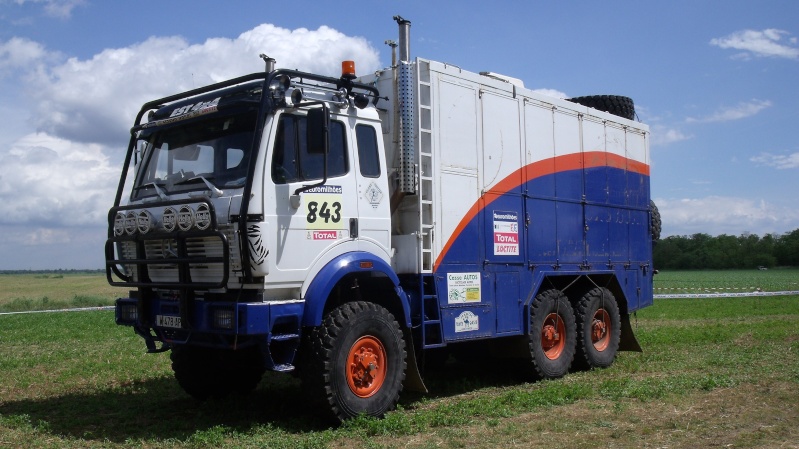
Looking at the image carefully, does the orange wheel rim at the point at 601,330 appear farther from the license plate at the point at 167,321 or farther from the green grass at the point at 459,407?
the license plate at the point at 167,321

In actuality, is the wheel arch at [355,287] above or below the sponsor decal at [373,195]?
below

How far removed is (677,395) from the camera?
9.10 m

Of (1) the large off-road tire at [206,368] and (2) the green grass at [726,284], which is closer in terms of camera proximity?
(1) the large off-road tire at [206,368]

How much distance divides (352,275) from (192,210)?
73.3 inches

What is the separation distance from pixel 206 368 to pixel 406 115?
4018 millimetres

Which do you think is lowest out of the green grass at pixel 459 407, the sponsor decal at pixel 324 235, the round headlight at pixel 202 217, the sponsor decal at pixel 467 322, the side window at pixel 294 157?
the green grass at pixel 459 407

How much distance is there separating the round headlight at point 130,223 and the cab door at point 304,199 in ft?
5.95

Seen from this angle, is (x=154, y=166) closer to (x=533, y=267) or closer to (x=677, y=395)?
(x=533, y=267)

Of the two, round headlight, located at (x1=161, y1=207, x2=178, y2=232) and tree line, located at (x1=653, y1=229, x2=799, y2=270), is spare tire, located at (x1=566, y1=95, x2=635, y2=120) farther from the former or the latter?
tree line, located at (x1=653, y1=229, x2=799, y2=270)

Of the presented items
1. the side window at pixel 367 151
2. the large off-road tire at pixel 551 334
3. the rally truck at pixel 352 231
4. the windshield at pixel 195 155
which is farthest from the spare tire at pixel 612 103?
the windshield at pixel 195 155

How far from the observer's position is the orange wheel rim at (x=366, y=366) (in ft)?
26.0

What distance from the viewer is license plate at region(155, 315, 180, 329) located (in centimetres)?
792

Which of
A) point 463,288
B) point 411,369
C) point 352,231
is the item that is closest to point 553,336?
point 463,288

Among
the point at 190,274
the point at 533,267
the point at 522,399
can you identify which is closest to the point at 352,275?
the point at 190,274
